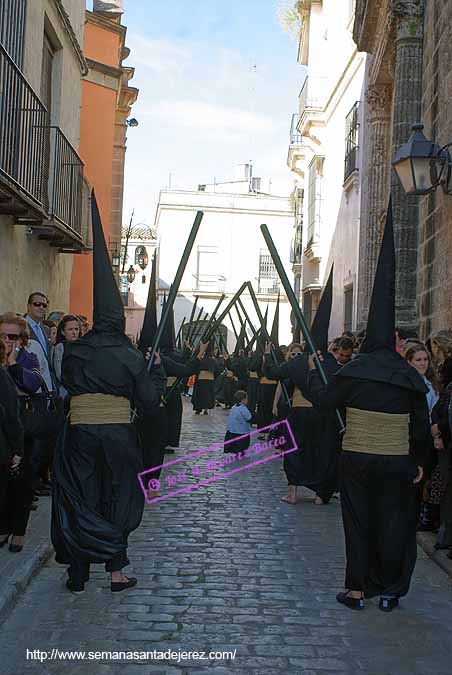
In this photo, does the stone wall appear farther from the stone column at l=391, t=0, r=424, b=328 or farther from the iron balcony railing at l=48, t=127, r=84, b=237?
the iron balcony railing at l=48, t=127, r=84, b=237

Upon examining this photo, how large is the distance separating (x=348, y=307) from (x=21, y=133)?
1131 cm

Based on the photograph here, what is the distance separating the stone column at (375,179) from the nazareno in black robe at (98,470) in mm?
10882

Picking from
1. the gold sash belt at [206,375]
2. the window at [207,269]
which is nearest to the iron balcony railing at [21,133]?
the gold sash belt at [206,375]

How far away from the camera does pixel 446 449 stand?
7367 millimetres

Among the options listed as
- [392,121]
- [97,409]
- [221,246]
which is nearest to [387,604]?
[97,409]

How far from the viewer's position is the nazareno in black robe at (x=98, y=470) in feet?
19.0

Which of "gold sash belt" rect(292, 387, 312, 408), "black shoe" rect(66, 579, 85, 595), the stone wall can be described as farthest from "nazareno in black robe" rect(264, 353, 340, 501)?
"black shoe" rect(66, 579, 85, 595)

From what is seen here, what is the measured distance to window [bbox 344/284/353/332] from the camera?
2083 cm

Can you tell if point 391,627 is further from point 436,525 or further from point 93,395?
point 436,525

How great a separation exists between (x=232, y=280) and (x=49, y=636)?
40581 millimetres

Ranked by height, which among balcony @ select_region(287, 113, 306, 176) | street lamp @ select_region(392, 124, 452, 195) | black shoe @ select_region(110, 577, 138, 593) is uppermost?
balcony @ select_region(287, 113, 306, 176)

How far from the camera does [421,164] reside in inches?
388

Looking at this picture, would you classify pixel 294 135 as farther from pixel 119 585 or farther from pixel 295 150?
pixel 119 585

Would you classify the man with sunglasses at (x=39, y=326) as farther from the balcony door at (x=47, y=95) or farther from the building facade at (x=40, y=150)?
the balcony door at (x=47, y=95)
